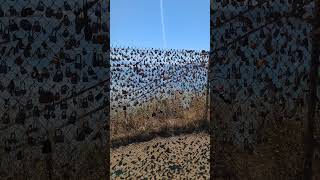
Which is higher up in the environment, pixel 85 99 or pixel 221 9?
pixel 221 9

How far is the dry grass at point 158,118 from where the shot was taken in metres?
10.9

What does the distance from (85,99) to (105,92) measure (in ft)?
0.68

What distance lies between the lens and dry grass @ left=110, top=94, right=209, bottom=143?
1093cm

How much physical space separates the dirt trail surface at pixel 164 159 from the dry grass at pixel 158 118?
523 mm

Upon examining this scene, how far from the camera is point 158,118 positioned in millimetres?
11914

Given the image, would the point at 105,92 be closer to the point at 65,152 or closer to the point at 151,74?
the point at 65,152

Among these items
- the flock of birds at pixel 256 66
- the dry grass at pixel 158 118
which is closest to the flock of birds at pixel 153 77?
the dry grass at pixel 158 118

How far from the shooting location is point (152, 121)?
1158cm

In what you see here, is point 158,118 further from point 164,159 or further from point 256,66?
point 256,66

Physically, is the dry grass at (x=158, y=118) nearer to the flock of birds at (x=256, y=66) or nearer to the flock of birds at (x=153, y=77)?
the flock of birds at (x=153, y=77)

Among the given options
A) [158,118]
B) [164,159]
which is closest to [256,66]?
[164,159]

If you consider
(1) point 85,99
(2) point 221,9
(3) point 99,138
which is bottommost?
(3) point 99,138

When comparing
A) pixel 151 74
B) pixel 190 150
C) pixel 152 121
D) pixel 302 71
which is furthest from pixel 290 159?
pixel 151 74

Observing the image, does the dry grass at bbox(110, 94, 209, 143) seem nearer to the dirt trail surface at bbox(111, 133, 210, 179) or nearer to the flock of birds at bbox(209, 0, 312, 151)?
the dirt trail surface at bbox(111, 133, 210, 179)
